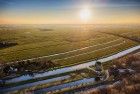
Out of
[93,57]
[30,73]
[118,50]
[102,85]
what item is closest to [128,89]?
[102,85]

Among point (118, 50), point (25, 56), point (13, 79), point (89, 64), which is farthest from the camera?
point (118, 50)

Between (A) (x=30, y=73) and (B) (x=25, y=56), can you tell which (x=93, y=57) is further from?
(A) (x=30, y=73)

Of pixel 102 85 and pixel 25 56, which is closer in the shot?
pixel 102 85

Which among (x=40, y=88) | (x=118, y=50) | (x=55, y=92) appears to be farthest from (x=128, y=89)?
(x=118, y=50)

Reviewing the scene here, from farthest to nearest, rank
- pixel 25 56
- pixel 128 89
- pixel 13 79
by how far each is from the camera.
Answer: pixel 25 56 < pixel 13 79 < pixel 128 89

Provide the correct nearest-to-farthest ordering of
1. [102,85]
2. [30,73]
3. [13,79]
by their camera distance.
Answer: [102,85] < [13,79] < [30,73]

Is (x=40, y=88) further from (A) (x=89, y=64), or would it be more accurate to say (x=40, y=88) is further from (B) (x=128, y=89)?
(A) (x=89, y=64)

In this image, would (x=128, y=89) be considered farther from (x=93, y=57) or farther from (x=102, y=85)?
(x=93, y=57)

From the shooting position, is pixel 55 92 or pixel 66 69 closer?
pixel 55 92

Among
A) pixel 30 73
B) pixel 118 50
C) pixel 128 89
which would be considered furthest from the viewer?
pixel 118 50
